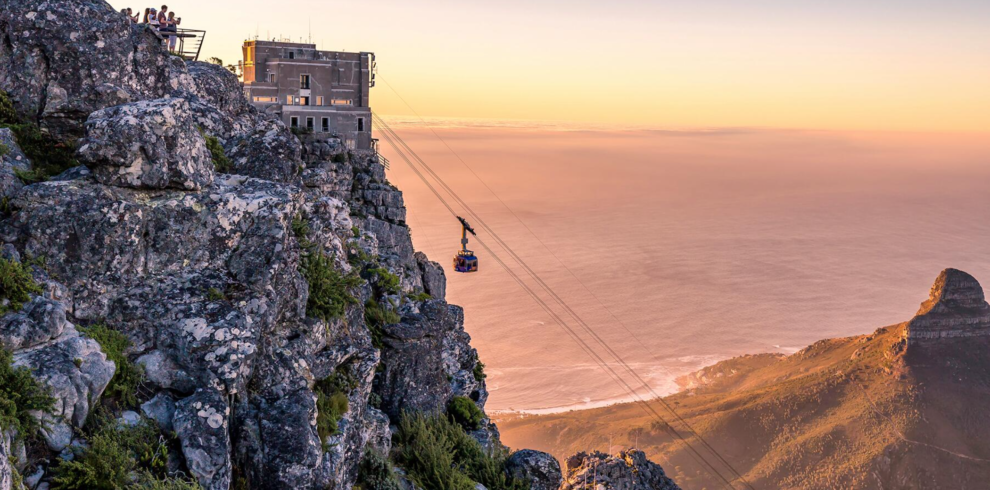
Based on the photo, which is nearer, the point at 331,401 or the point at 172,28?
the point at 331,401

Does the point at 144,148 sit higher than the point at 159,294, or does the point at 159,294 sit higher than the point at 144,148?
the point at 144,148

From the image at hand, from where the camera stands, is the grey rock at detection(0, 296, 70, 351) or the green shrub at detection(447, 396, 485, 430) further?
the green shrub at detection(447, 396, 485, 430)

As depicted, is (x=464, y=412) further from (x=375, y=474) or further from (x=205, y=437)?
(x=205, y=437)

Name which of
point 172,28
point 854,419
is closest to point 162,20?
point 172,28

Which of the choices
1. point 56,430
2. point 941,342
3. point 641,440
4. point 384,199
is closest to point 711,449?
point 641,440

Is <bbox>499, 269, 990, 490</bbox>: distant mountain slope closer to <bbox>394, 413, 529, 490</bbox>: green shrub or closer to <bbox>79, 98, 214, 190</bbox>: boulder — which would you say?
<bbox>394, 413, 529, 490</bbox>: green shrub

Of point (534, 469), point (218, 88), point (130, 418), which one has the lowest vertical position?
point (534, 469)

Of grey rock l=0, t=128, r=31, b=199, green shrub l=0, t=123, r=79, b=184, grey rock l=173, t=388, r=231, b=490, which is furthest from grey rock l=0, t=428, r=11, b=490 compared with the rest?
green shrub l=0, t=123, r=79, b=184
